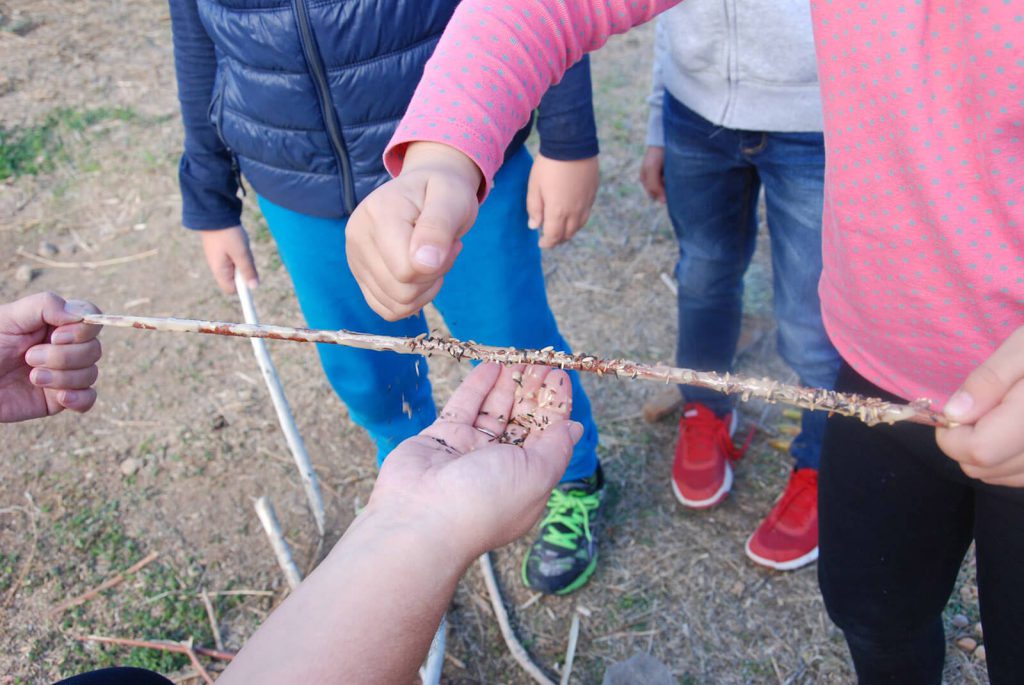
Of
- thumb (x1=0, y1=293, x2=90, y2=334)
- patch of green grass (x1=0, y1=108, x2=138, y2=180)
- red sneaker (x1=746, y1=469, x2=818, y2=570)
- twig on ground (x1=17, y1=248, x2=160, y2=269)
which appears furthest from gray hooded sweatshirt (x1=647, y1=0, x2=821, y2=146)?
patch of green grass (x1=0, y1=108, x2=138, y2=180)

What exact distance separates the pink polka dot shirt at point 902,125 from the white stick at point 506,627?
1.54 metres

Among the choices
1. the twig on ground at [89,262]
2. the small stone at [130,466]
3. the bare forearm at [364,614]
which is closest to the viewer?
the bare forearm at [364,614]

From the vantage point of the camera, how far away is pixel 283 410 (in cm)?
278

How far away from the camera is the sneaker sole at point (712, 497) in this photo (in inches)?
120

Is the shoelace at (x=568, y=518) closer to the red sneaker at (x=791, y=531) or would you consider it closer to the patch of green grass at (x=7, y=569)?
the red sneaker at (x=791, y=531)

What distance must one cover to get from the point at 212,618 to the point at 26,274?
2.87m

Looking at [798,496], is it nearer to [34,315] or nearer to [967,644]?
[967,644]

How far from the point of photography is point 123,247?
4.75 m

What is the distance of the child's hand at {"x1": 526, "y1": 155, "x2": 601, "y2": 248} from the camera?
7.22 feet

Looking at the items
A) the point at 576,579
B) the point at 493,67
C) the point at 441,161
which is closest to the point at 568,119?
the point at 493,67

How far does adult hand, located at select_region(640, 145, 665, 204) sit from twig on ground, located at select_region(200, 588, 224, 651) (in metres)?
2.39

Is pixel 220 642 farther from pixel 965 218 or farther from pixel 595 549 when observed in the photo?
pixel 965 218

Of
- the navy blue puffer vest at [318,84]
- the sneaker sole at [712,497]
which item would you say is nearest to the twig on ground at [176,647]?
the navy blue puffer vest at [318,84]

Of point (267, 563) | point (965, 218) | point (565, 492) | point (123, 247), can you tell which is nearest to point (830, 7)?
point (965, 218)
